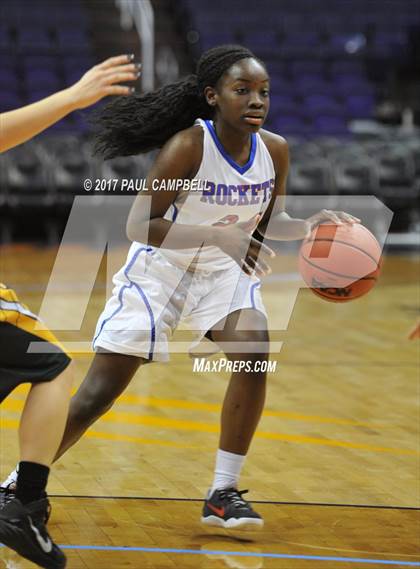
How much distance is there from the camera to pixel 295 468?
4.09m

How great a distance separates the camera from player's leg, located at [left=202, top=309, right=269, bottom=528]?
3346mm

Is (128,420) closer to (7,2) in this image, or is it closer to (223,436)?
(223,436)

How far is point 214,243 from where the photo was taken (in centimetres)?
324

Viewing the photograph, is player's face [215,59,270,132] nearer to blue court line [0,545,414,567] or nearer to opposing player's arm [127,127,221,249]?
opposing player's arm [127,127,221,249]

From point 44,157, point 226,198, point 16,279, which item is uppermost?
point 226,198

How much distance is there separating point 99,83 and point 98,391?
41.3 inches

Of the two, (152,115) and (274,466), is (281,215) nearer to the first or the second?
(152,115)

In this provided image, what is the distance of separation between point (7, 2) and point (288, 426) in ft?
43.6

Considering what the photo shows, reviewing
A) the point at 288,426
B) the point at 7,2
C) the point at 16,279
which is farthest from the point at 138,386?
the point at 7,2

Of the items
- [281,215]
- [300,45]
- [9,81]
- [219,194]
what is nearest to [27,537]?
[219,194]

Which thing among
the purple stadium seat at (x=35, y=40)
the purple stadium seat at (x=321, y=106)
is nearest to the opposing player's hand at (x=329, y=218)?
the purple stadium seat at (x=321, y=106)

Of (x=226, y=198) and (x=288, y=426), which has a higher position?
(x=226, y=198)

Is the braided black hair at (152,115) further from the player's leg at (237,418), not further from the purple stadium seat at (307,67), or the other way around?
the purple stadium seat at (307,67)

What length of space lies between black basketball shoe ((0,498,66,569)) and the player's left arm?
4.79 ft
